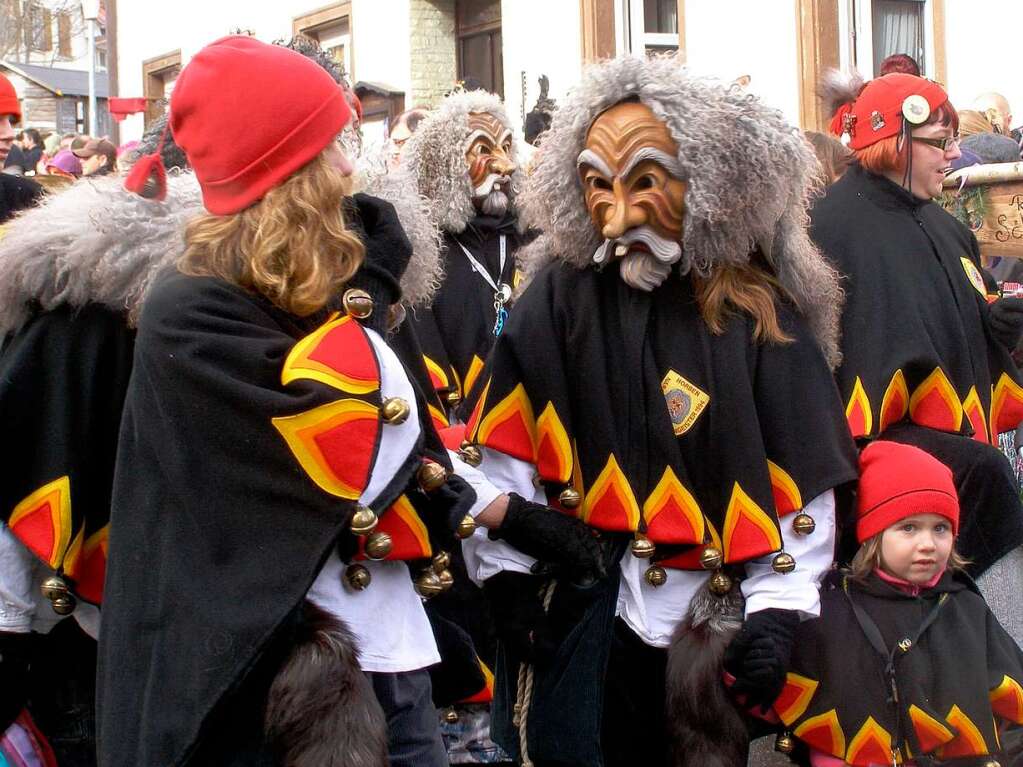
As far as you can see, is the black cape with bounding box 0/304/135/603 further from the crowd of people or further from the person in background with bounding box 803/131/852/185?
the person in background with bounding box 803/131/852/185

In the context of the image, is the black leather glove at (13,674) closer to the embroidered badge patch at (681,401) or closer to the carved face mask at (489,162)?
the embroidered badge patch at (681,401)

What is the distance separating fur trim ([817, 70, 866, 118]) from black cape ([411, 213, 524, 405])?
4.39 feet

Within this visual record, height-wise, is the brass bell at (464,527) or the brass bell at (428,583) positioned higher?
the brass bell at (464,527)

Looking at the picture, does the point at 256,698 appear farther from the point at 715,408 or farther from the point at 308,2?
the point at 308,2

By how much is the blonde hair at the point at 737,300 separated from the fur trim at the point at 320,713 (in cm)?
122

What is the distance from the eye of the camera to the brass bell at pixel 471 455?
3.35 metres

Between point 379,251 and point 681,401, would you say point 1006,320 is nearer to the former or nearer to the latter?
point 681,401

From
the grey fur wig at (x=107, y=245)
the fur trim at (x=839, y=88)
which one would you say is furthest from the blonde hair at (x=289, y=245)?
the fur trim at (x=839, y=88)

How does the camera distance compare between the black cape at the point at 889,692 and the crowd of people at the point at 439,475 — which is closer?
the crowd of people at the point at 439,475

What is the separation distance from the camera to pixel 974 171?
5.03m

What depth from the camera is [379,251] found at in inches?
107

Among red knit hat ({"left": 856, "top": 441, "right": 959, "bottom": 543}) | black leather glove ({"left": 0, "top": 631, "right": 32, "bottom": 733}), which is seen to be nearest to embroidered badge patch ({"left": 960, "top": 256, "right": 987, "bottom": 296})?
red knit hat ({"left": 856, "top": 441, "right": 959, "bottom": 543})

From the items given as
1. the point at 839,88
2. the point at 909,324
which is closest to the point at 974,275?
the point at 909,324

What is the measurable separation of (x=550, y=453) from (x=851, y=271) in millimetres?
1446
